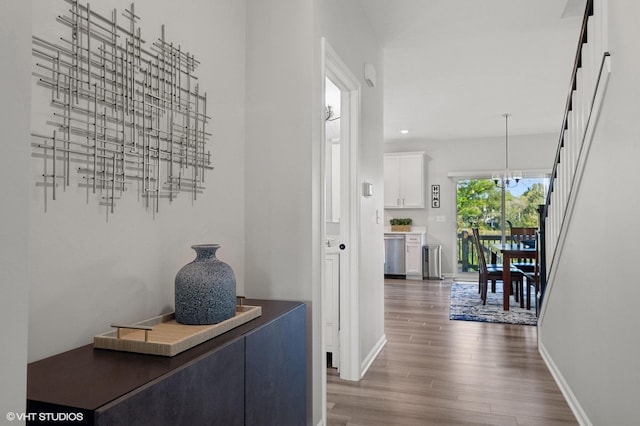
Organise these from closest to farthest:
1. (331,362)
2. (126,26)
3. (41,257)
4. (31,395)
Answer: (31,395)
(41,257)
(126,26)
(331,362)

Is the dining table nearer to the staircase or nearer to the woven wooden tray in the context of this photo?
the staircase

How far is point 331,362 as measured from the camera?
137 inches

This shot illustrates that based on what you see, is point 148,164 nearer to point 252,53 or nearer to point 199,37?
point 199,37

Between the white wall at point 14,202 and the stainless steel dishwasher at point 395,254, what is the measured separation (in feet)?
26.3

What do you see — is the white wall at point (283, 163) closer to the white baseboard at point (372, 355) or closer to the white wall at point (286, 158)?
the white wall at point (286, 158)

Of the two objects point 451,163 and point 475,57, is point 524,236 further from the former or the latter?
point 475,57

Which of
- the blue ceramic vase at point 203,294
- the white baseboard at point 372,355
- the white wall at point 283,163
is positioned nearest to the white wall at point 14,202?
the blue ceramic vase at point 203,294

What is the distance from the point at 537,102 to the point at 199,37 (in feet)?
18.1

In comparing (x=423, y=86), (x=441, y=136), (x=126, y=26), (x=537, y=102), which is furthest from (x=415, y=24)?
(x=441, y=136)

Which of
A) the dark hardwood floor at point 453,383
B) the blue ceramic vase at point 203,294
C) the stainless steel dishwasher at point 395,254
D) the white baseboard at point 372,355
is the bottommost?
the dark hardwood floor at point 453,383

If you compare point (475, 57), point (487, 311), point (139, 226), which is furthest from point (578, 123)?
point (487, 311)

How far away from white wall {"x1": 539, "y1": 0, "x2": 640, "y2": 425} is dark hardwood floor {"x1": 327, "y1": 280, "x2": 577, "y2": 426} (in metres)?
0.29

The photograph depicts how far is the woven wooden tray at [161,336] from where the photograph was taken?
4.16ft

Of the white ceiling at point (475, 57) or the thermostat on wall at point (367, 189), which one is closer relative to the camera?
the thermostat on wall at point (367, 189)
